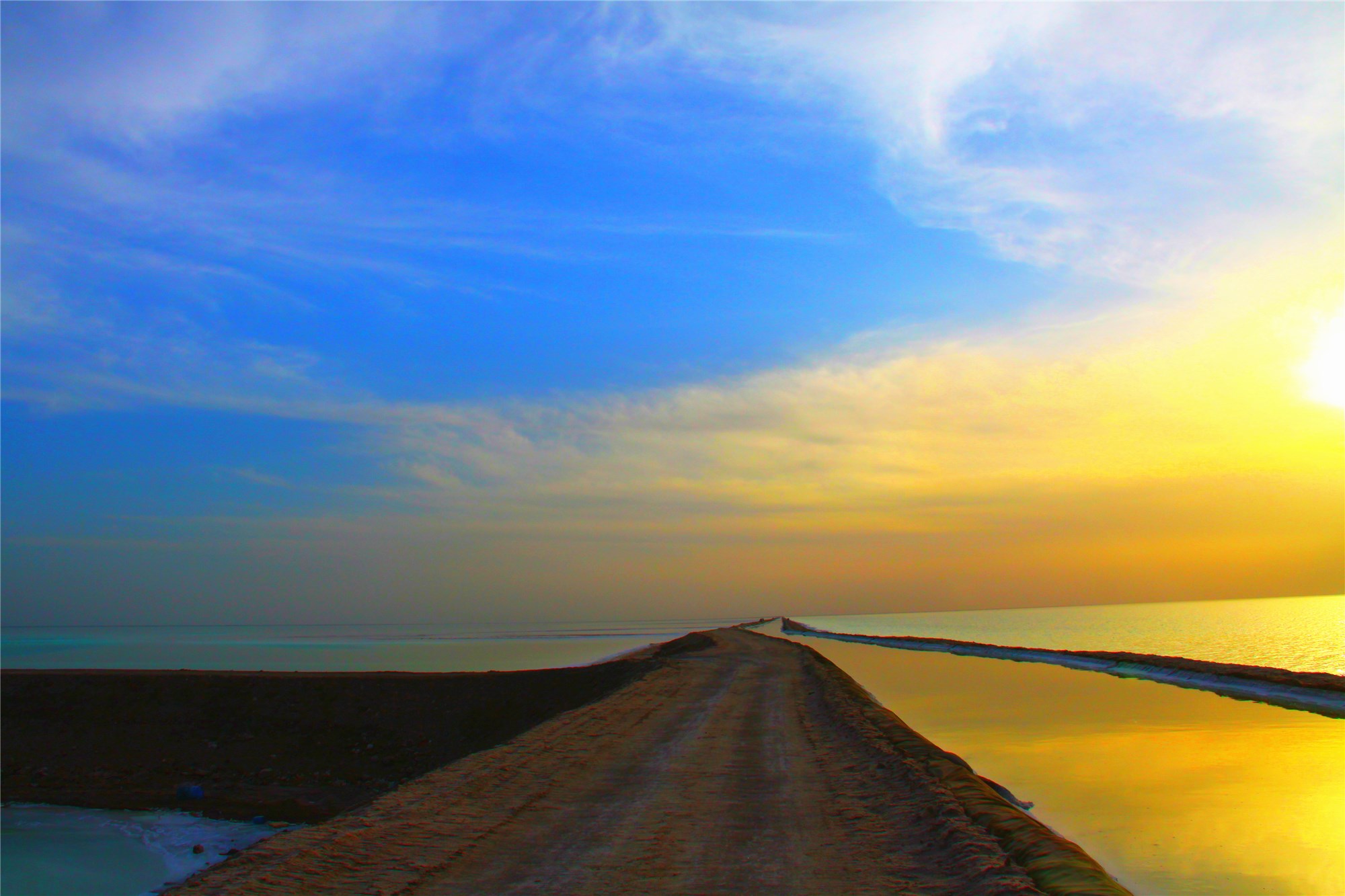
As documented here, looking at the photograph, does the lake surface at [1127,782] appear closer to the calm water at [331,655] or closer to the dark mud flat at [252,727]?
the dark mud flat at [252,727]

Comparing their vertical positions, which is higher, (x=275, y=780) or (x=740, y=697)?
(x=740, y=697)

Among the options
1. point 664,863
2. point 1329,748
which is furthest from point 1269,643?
point 664,863

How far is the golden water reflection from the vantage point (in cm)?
886

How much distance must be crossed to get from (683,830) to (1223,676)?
30897mm

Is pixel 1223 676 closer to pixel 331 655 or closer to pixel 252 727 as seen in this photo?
pixel 252 727

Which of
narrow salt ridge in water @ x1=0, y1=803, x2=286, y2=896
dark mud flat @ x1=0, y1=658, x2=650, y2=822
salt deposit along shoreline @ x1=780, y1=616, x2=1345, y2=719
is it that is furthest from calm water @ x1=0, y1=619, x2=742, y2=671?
salt deposit along shoreline @ x1=780, y1=616, x2=1345, y2=719

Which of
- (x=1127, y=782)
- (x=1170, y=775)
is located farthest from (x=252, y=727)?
(x=1170, y=775)

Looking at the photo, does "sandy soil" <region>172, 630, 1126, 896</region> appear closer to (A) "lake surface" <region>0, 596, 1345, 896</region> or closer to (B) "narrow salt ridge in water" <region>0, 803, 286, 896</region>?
(A) "lake surface" <region>0, 596, 1345, 896</region>

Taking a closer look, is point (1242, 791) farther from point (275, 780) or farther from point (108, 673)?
point (108, 673)

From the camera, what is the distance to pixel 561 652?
72.1 m

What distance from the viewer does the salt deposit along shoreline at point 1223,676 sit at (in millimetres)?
25328

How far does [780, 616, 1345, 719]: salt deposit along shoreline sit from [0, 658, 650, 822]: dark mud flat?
21.8m

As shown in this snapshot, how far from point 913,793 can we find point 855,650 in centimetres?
5672

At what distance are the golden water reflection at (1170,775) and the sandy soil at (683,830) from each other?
4.26 feet
